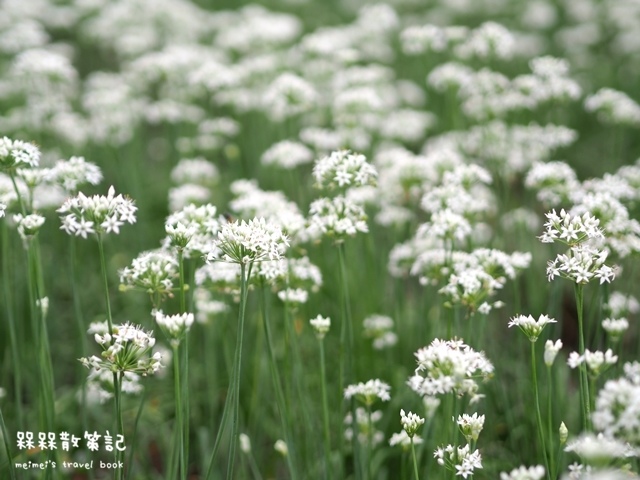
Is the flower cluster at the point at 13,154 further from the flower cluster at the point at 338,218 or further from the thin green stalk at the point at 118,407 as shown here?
the flower cluster at the point at 338,218

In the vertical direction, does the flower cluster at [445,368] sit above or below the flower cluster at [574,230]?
below

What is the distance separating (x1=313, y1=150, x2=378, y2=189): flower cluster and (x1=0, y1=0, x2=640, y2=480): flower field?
19 mm

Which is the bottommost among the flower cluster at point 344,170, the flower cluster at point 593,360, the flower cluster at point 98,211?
the flower cluster at point 593,360

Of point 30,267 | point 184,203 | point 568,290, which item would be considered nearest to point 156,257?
point 30,267

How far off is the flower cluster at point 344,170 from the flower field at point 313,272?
0.02 meters

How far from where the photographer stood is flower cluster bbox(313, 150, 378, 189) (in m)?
3.65

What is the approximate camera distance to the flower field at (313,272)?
300cm

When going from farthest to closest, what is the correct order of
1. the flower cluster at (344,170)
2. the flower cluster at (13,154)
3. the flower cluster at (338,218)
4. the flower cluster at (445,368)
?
the flower cluster at (344,170), the flower cluster at (338,218), the flower cluster at (13,154), the flower cluster at (445,368)

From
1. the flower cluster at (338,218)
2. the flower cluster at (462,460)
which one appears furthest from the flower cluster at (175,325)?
the flower cluster at (462,460)

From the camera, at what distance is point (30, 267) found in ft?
11.2

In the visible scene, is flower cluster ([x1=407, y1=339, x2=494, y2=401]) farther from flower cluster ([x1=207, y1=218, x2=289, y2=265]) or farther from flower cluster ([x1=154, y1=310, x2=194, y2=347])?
→ flower cluster ([x1=154, y1=310, x2=194, y2=347])

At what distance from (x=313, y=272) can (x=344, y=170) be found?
0.66 m

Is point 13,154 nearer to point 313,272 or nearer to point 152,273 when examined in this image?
point 152,273

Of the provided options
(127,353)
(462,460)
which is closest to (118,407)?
(127,353)
